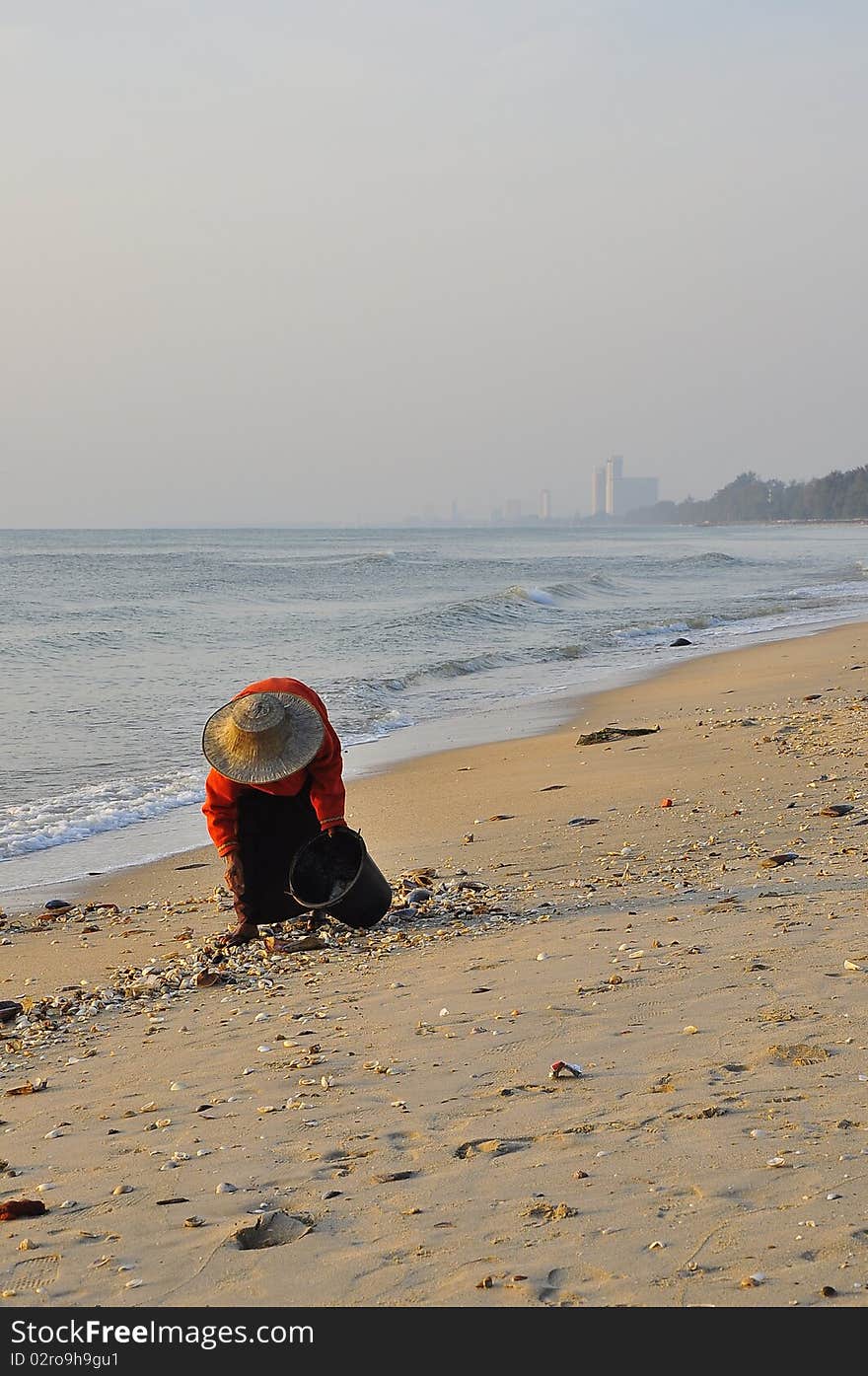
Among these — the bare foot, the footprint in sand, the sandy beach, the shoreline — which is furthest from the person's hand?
the footprint in sand

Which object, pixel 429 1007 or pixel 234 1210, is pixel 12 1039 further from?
pixel 234 1210

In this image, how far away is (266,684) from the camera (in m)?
5.87

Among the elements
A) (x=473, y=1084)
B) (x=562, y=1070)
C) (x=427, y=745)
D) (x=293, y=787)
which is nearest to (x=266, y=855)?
(x=293, y=787)

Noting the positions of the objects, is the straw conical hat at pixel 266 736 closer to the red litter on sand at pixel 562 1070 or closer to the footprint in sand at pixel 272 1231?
the red litter on sand at pixel 562 1070

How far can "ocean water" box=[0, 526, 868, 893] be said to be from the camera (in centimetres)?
1001

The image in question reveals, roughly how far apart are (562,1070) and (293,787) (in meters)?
2.48

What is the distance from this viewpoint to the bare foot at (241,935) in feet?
19.3

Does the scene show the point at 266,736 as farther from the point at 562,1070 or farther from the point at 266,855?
the point at 562,1070

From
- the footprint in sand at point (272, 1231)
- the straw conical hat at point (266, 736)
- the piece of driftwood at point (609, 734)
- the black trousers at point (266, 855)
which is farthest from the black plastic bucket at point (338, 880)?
the piece of driftwood at point (609, 734)

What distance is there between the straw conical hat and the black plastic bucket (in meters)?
0.42

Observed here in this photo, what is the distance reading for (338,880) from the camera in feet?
19.4

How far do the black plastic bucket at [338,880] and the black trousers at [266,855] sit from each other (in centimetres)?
10

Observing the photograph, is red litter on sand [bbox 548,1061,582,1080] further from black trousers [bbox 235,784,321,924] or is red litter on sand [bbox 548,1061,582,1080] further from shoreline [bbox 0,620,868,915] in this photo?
shoreline [bbox 0,620,868,915]
